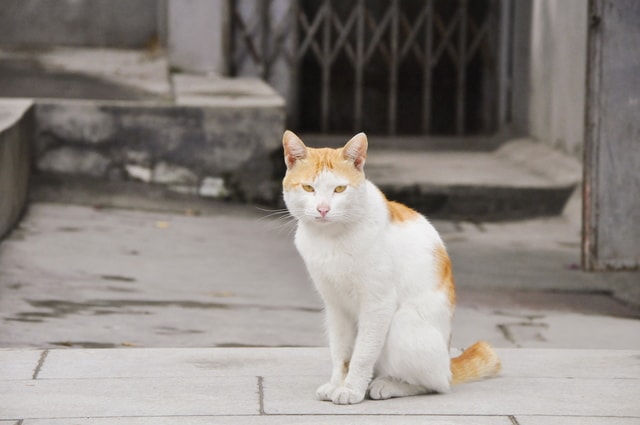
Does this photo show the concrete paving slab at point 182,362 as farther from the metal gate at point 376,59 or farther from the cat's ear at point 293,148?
the metal gate at point 376,59

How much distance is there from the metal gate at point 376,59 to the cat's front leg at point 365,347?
343 inches

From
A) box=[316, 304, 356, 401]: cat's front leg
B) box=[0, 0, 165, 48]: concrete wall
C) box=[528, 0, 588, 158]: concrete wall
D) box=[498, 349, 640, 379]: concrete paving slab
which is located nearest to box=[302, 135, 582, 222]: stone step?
box=[528, 0, 588, 158]: concrete wall

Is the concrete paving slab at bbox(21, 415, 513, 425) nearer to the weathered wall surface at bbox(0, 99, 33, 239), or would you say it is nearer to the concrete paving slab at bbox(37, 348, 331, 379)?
the concrete paving slab at bbox(37, 348, 331, 379)

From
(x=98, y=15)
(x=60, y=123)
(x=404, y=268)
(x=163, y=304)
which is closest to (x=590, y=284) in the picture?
(x=163, y=304)

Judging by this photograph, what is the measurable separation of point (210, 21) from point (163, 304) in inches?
247

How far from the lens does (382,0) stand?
12.7 meters

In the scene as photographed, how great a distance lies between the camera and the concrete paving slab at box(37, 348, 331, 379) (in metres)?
4.58

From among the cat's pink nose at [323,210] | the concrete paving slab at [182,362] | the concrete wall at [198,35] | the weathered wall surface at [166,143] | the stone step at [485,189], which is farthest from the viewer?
the concrete wall at [198,35]

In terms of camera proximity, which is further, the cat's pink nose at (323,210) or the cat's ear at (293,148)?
the cat's ear at (293,148)

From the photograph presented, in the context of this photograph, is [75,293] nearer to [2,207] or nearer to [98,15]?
[2,207]

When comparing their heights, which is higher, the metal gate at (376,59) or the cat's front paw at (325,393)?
the metal gate at (376,59)

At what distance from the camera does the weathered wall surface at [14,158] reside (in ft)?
25.6

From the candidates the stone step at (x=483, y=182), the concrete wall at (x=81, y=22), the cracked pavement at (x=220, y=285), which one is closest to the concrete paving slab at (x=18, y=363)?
the cracked pavement at (x=220, y=285)

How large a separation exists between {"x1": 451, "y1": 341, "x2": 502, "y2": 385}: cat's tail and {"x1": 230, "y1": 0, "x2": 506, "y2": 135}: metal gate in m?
8.28
